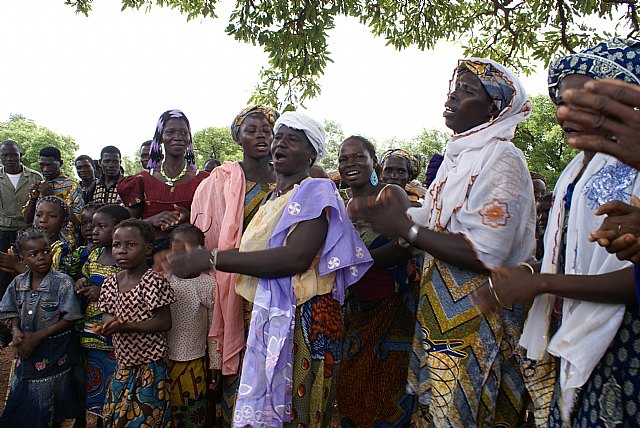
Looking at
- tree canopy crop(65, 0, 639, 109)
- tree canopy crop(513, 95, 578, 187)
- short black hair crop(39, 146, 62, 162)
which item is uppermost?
tree canopy crop(513, 95, 578, 187)

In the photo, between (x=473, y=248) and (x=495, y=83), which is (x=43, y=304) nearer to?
(x=473, y=248)

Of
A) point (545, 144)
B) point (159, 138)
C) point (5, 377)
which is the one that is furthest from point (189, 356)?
point (545, 144)

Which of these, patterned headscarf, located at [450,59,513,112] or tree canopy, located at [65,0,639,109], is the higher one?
tree canopy, located at [65,0,639,109]

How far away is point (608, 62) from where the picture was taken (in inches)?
68.5

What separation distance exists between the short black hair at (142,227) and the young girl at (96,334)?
0.43 m

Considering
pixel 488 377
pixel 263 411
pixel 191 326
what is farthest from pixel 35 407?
pixel 488 377

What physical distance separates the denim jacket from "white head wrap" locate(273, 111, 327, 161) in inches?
77.3

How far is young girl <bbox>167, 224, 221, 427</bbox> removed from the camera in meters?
3.24

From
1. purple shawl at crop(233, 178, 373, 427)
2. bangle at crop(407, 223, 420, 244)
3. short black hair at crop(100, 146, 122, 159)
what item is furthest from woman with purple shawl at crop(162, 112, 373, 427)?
short black hair at crop(100, 146, 122, 159)

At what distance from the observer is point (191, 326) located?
130 inches

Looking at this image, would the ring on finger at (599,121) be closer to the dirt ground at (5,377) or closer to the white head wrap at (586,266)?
the white head wrap at (586,266)

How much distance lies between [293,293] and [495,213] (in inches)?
38.1

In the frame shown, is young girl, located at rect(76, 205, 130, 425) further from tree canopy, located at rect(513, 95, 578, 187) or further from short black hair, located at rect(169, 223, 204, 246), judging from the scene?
tree canopy, located at rect(513, 95, 578, 187)

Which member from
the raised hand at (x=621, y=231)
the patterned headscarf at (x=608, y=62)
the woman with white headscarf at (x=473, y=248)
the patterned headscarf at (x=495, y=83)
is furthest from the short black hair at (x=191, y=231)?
the raised hand at (x=621, y=231)
